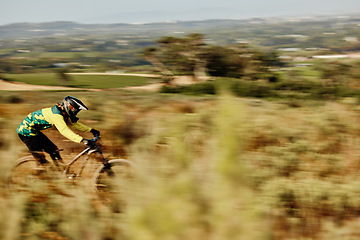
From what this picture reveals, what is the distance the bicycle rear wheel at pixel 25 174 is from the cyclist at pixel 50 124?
0.46 ft

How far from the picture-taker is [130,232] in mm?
2256

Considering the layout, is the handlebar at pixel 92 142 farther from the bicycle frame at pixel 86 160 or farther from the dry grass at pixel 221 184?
the dry grass at pixel 221 184

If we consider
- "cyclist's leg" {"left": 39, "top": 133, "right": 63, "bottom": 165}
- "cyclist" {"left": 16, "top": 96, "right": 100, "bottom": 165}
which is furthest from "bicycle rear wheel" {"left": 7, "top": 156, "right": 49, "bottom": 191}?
"cyclist's leg" {"left": 39, "top": 133, "right": 63, "bottom": 165}

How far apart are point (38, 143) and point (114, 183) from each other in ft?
6.05

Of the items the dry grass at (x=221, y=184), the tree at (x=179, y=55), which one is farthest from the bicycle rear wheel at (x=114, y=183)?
the tree at (x=179, y=55)

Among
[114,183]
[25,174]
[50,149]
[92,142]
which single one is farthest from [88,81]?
[114,183]

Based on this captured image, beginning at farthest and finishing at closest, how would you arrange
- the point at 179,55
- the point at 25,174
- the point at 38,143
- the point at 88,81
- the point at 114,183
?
the point at 179,55
the point at 88,81
the point at 38,143
the point at 25,174
the point at 114,183

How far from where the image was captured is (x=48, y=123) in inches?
189

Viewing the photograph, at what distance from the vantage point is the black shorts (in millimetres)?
4996

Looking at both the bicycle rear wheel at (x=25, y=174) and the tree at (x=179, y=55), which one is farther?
the tree at (x=179, y=55)

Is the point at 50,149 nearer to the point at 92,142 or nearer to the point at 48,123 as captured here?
the point at 48,123

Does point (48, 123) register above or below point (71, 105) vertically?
below

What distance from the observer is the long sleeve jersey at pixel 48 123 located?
4641 mm

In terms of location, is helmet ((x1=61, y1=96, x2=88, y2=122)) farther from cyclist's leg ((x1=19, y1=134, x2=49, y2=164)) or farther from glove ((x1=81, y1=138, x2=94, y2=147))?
cyclist's leg ((x1=19, y1=134, x2=49, y2=164))
